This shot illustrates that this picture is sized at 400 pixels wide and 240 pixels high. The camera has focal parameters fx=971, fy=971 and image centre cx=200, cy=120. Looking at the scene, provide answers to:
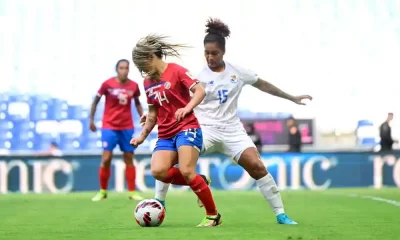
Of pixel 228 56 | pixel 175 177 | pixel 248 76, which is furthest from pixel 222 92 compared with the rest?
pixel 228 56

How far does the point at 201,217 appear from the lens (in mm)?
10938

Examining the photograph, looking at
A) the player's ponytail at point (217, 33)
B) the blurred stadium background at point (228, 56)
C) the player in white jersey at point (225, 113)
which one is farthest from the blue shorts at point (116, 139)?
the blurred stadium background at point (228, 56)

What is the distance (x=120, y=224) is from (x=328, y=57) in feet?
50.5

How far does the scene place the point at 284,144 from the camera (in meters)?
24.8

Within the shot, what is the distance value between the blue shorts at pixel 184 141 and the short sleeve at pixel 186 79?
0.42 meters

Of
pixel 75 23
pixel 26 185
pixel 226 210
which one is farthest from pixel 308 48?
pixel 226 210

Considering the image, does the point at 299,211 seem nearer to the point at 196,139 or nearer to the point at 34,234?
the point at 196,139

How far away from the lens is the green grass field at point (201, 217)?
318 inches

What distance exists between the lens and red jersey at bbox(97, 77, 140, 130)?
49.4ft

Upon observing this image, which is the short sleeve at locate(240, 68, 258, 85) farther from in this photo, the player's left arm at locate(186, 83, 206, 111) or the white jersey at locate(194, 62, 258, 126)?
the player's left arm at locate(186, 83, 206, 111)

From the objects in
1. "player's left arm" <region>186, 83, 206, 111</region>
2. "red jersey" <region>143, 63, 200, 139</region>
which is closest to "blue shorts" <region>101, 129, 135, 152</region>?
"red jersey" <region>143, 63, 200, 139</region>

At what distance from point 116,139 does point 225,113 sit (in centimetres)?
559

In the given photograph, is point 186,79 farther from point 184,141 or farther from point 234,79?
point 234,79

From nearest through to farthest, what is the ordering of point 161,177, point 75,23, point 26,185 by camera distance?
point 161,177 → point 26,185 → point 75,23
